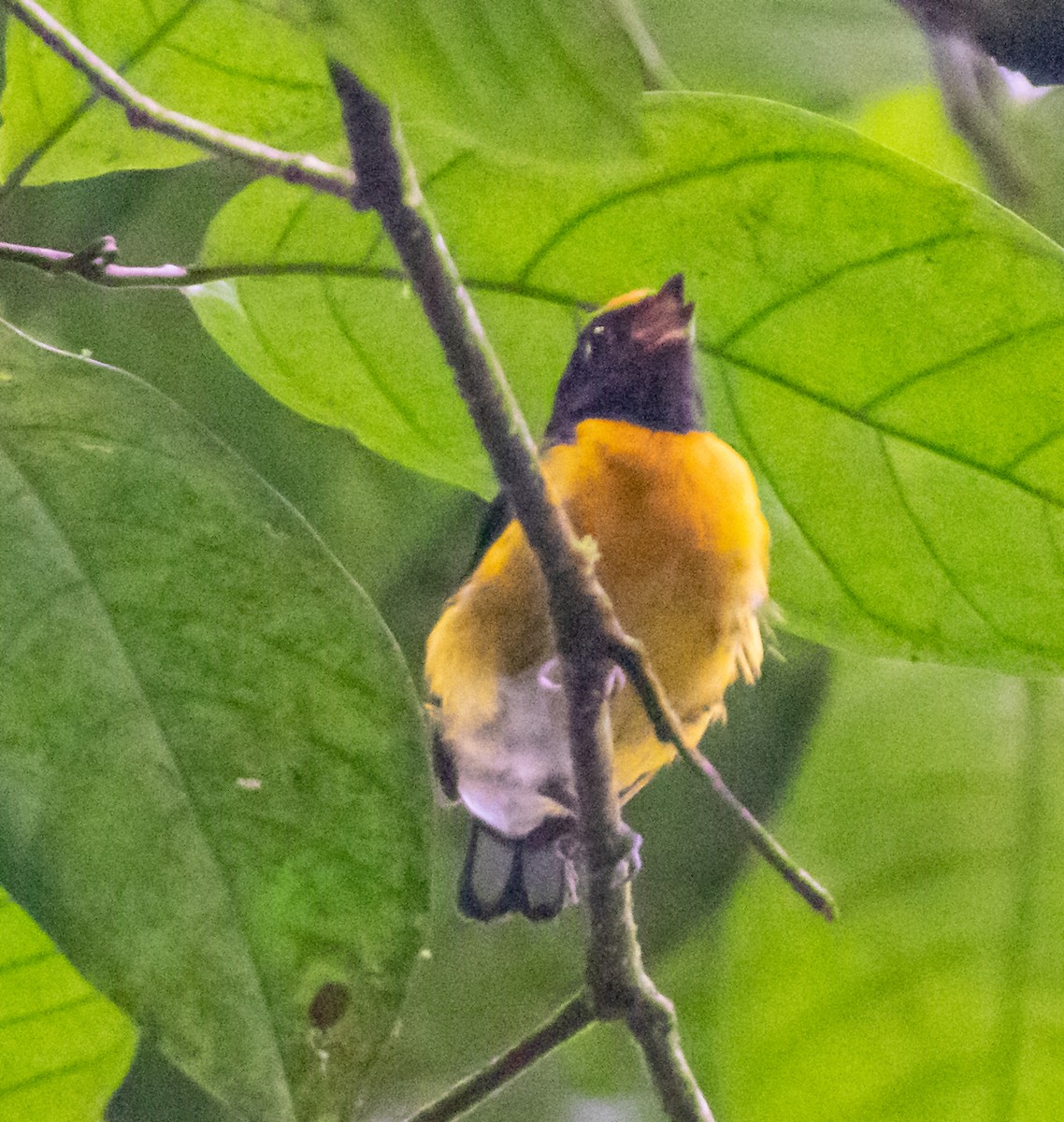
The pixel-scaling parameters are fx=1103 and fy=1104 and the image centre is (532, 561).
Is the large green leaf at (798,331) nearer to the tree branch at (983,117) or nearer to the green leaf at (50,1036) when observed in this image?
the tree branch at (983,117)

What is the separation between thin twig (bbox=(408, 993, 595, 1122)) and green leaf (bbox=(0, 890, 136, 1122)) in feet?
0.52

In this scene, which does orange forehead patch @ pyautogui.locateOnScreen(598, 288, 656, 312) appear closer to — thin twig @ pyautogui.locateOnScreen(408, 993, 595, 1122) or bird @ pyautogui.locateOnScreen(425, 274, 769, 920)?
bird @ pyautogui.locateOnScreen(425, 274, 769, 920)

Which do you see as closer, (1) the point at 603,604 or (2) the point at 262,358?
(1) the point at 603,604

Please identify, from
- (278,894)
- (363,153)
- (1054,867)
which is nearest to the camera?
(363,153)

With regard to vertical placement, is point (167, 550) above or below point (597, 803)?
above

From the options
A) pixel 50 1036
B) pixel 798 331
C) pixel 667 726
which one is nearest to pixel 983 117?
pixel 798 331

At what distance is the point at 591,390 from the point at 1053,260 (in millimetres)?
229

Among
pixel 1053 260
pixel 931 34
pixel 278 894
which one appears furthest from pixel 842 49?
pixel 278 894

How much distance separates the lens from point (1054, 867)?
1.90ft

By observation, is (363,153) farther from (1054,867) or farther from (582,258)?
(1054,867)

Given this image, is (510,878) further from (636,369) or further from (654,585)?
(636,369)

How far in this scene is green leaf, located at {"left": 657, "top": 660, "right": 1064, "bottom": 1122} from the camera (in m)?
0.56

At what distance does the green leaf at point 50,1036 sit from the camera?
21.5 inches

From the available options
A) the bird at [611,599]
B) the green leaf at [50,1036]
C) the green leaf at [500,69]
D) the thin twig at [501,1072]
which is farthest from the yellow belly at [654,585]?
the green leaf at [500,69]
